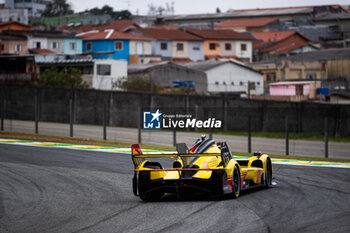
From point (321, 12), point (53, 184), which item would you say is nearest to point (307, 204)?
point (53, 184)

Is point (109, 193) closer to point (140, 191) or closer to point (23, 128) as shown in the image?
point (140, 191)

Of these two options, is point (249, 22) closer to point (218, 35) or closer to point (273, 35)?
point (273, 35)

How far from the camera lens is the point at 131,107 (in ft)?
147

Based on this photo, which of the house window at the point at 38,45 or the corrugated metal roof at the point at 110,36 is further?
the corrugated metal roof at the point at 110,36

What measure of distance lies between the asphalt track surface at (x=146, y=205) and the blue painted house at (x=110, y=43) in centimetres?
7383

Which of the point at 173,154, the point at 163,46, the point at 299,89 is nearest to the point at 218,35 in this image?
the point at 163,46

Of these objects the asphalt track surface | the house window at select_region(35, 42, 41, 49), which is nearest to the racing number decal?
the asphalt track surface

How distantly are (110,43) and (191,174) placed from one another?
267 ft

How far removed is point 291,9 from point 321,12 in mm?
12014

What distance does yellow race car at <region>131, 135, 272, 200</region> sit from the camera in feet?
47.2

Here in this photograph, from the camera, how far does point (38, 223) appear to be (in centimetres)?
1217

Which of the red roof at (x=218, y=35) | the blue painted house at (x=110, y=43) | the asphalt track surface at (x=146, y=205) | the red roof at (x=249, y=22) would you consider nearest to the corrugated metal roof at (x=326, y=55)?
the red roof at (x=218, y=35)

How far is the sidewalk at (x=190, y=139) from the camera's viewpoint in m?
31.4

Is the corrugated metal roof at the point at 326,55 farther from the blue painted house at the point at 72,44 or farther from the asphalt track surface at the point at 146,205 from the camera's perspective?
the asphalt track surface at the point at 146,205
